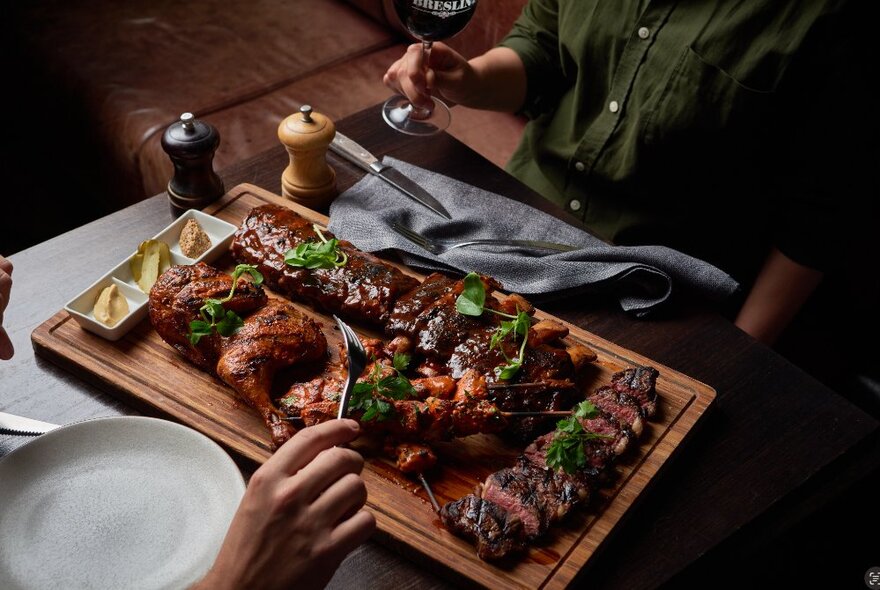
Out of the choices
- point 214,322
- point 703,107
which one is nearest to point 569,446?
point 214,322

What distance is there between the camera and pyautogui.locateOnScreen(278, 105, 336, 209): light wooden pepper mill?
1958 millimetres

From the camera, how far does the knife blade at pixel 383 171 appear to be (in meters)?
2.07

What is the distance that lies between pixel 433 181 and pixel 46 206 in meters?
2.36

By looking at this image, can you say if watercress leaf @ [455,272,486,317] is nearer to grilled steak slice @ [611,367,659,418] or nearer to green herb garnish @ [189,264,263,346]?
grilled steak slice @ [611,367,659,418]

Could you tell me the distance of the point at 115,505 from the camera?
1.26m

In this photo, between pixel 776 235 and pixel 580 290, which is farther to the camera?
pixel 776 235

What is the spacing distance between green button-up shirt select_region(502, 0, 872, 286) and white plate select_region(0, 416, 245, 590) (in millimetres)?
1421

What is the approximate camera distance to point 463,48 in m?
3.40

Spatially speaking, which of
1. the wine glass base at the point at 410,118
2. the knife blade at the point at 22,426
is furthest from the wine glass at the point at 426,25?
the knife blade at the point at 22,426

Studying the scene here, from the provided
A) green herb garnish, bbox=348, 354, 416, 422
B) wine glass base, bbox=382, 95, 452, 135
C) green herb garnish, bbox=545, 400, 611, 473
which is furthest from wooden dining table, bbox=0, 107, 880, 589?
wine glass base, bbox=382, 95, 452, 135

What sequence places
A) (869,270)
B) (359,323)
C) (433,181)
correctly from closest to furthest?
(359,323)
(433,181)
(869,270)

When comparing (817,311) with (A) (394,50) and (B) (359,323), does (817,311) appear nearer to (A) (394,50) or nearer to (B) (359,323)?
(B) (359,323)

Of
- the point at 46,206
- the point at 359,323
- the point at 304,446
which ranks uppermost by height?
the point at 304,446

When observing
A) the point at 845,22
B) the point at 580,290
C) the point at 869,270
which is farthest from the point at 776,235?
the point at 580,290
